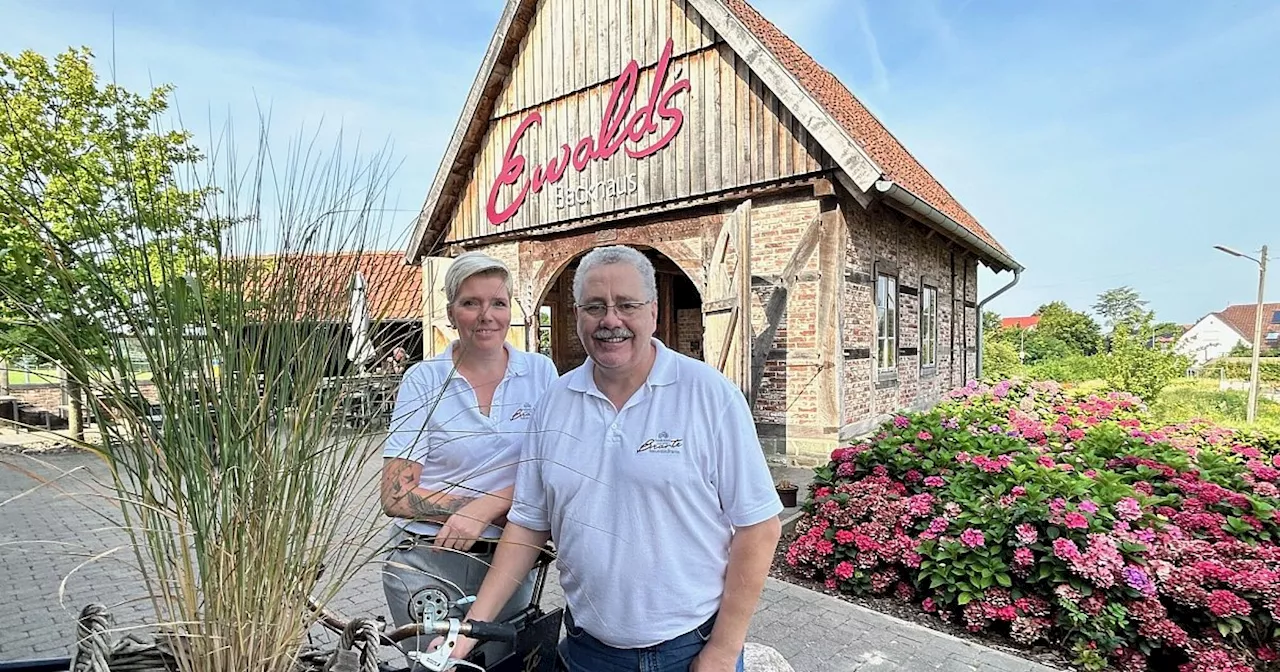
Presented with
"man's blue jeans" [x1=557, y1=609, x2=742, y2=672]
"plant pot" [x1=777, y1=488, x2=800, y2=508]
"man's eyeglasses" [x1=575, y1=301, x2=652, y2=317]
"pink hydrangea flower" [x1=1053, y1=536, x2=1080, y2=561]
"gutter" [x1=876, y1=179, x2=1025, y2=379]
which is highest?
"gutter" [x1=876, y1=179, x2=1025, y2=379]

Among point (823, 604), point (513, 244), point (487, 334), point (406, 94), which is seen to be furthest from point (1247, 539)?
point (513, 244)

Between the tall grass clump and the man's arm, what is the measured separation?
2.49 ft

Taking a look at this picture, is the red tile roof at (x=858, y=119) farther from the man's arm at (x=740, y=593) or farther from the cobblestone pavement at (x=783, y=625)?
the man's arm at (x=740, y=593)

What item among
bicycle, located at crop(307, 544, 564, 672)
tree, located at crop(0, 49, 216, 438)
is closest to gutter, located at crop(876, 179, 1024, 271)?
bicycle, located at crop(307, 544, 564, 672)

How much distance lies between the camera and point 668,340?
11.3 m

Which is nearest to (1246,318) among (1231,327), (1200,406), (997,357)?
(1231,327)

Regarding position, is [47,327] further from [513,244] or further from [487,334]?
[513,244]

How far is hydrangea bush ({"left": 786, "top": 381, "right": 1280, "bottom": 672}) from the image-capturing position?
9.55 ft

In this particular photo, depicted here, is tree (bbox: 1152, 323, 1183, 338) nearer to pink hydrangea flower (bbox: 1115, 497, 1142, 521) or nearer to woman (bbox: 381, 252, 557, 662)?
→ pink hydrangea flower (bbox: 1115, 497, 1142, 521)

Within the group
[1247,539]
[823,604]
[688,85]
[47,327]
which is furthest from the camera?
[688,85]

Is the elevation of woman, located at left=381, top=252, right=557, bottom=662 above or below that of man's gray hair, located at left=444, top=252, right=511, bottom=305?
below

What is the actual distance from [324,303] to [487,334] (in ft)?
2.16

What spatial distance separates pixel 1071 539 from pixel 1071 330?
41562 mm

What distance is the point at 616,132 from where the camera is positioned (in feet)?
26.3
